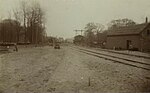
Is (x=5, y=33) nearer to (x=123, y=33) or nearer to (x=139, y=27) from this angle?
(x=123, y=33)

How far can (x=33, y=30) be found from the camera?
121 feet

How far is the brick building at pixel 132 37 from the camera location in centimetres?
3248

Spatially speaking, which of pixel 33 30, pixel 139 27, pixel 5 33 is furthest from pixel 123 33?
pixel 5 33

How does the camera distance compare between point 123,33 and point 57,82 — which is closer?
point 57,82

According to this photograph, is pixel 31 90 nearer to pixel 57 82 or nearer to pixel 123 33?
pixel 57 82

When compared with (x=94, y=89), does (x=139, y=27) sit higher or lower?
higher

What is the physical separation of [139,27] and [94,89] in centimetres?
3111

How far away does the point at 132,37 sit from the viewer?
117ft

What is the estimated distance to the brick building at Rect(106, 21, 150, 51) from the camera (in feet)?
107

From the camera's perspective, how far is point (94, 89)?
23.7 ft

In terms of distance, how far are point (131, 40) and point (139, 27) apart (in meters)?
2.80

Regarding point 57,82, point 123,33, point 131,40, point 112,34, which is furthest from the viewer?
point 112,34

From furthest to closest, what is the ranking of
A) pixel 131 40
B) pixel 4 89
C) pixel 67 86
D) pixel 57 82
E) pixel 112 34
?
pixel 112 34, pixel 131 40, pixel 57 82, pixel 67 86, pixel 4 89

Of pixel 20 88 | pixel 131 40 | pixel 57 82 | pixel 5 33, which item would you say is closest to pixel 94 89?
pixel 57 82
